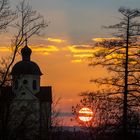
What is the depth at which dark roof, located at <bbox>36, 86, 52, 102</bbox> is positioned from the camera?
99562 mm

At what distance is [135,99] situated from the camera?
32344 mm

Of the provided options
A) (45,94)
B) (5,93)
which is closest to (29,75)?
(45,94)

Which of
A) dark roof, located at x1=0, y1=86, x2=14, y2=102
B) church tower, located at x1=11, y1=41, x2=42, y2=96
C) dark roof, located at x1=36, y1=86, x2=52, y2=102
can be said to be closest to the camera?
dark roof, located at x1=0, y1=86, x2=14, y2=102

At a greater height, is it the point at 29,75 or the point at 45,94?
the point at 29,75

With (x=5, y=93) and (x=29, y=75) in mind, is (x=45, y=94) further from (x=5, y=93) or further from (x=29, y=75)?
(x=5, y=93)

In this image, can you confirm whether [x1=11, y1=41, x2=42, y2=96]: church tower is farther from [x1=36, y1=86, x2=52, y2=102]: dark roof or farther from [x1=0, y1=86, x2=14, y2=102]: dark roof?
[x1=0, y1=86, x2=14, y2=102]: dark roof

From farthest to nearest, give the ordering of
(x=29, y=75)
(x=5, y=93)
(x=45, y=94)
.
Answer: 1. (x=45, y=94)
2. (x=29, y=75)
3. (x=5, y=93)

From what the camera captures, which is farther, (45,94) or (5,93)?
(45,94)

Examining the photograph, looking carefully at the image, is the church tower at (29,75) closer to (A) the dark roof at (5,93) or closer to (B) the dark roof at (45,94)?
(B) the dark roof at (45,94)

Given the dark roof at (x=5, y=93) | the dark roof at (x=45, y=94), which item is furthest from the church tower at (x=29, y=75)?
the dark roof at (x=5, y=93)

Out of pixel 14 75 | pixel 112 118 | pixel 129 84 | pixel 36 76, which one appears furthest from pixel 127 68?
pixel 36 76

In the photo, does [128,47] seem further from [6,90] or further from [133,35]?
[6,90]

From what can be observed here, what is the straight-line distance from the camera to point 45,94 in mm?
101062

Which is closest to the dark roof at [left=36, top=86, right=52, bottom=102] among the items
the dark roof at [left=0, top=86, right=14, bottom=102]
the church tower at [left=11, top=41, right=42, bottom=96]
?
the church tower at [left=11, top=41, right=42, bottom=96]
